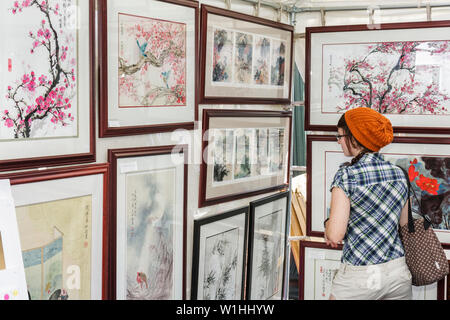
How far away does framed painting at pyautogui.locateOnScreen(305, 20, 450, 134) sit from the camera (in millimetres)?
2768

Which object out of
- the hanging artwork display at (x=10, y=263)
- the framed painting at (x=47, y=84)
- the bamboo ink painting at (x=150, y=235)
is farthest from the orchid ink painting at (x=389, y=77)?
the hanging artwork display at (x=10, y=263)

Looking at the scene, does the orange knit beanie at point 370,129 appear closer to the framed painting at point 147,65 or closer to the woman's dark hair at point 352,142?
the woman's dark hair at point 352,142

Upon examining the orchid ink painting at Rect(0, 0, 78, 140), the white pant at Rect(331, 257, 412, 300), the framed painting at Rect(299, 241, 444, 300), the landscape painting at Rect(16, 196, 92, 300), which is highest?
the orchid ink painting at Rect(0, 0, 78, 140)

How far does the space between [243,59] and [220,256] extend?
1035 millimetres

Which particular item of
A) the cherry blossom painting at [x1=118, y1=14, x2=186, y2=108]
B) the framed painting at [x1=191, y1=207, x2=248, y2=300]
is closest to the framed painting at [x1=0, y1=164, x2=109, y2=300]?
the cherry blossom painting at [x1=118, y1=14, x2=186, y2=108]

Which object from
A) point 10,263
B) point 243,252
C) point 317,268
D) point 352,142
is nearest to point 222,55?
point 352,142

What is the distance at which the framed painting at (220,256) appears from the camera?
8.49 ft

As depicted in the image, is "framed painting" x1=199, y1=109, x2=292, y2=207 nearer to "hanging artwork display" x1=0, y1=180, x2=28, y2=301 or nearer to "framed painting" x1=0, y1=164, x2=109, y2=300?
"framed painting" x1=0, y1=164, x2=109, y2=300

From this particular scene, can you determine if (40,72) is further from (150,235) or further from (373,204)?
(373,204)

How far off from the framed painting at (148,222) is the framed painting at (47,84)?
24 cm

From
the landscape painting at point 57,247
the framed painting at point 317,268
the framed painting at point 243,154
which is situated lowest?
the framed painting at point 317,268

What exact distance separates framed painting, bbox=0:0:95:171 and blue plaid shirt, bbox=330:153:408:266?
1.01m

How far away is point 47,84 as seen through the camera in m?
1.80

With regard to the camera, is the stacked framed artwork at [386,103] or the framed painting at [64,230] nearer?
the framed painting at [64,230]
